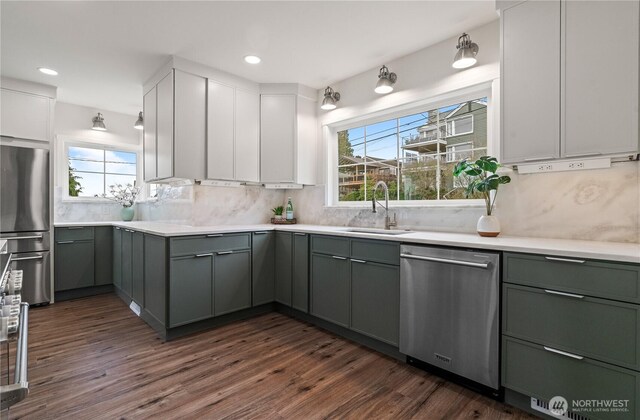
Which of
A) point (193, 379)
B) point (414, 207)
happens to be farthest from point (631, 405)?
point (193, 379)

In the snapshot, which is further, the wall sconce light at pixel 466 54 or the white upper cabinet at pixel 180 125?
the white upper cabinet at pixel 180 125

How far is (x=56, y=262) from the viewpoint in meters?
3.81

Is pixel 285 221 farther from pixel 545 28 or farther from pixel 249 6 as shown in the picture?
pixel 545 28

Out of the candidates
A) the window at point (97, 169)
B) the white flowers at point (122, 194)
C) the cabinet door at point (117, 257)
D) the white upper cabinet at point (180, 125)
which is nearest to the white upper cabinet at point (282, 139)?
the white upper cabinet at point (180, 125)

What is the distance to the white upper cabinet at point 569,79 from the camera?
5.71 feet

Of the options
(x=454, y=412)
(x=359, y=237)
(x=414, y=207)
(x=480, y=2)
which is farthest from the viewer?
(x=414, y=207)

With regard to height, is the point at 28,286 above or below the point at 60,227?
below

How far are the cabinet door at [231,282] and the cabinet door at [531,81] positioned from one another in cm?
242

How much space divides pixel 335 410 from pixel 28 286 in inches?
146

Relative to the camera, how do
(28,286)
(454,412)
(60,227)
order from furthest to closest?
(60,227), (28,286), (454,412)

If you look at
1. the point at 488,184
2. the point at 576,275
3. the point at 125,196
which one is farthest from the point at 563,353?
the point at 125,196

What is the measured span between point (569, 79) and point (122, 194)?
541 cm

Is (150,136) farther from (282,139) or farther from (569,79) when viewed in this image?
(569,79)

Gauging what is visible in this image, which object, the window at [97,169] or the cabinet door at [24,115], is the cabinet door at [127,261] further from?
the window at [97,169]
